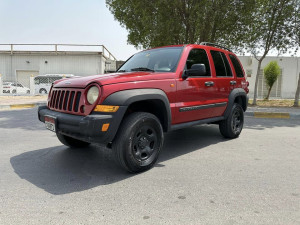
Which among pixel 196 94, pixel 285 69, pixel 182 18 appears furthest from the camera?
pixel 285 69

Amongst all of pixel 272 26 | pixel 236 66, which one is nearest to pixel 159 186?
pixel 236 66

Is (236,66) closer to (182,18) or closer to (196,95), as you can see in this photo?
(196,95)

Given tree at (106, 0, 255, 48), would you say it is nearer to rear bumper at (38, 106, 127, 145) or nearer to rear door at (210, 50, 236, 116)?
rear door at (210, 50, 236, 116)

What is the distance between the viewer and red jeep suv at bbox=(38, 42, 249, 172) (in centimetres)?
281

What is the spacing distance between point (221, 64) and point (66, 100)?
3.03 meters

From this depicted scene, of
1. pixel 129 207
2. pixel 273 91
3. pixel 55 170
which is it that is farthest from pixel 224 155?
pixel 273 91

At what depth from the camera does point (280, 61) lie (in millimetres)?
21500

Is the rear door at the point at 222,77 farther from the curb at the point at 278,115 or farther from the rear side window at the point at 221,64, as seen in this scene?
the curb at the point at 278,115

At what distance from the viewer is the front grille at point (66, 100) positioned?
299 cm

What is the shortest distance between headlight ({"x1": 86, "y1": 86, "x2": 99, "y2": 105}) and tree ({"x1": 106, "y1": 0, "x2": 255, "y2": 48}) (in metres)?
7.80

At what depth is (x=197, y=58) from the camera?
162 inches

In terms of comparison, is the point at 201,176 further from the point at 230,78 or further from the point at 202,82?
the point at 230,78

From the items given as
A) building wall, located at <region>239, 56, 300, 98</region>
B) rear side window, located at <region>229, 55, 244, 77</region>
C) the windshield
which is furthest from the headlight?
building wall, located at <region>239, 56, 300, 98</region>

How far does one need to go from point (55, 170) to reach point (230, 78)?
3604 millimetres
